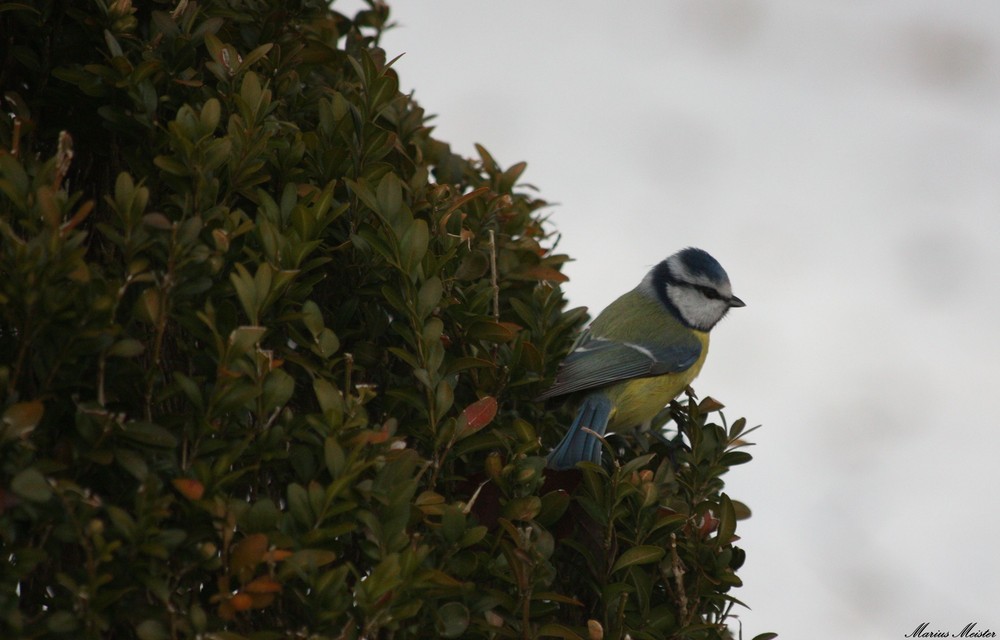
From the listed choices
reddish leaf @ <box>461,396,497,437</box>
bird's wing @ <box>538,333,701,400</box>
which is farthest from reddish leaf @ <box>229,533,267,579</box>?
bird's wing @ <box>538,333,701,400</box>

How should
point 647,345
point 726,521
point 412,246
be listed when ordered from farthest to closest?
point 647,345, point 726,521, point 412,246

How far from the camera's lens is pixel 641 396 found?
11.1 feet

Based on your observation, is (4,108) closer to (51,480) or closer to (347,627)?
(51,480)

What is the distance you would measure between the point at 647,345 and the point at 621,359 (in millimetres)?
205

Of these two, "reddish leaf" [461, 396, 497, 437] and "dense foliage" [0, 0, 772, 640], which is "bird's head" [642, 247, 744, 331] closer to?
"dense foliage" [0, 0, 772, 640]

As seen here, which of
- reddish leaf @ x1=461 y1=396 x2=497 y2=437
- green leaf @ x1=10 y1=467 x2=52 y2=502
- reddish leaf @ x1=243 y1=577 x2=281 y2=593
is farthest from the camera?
reddish leaf @ x1=461 y1=396 x2=497 y2=437

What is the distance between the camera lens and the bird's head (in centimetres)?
387

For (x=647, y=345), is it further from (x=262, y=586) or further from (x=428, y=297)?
(x=262, y=586)

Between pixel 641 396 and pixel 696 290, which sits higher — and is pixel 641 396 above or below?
below

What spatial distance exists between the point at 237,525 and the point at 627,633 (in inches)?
30.7

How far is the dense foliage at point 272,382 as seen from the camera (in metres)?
1.51

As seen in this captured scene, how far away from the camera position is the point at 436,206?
2.17 meters

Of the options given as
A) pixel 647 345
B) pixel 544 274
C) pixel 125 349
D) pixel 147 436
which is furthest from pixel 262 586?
pixel 647 345

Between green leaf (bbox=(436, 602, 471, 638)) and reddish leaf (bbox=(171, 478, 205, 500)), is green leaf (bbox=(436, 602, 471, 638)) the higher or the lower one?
the higher one
